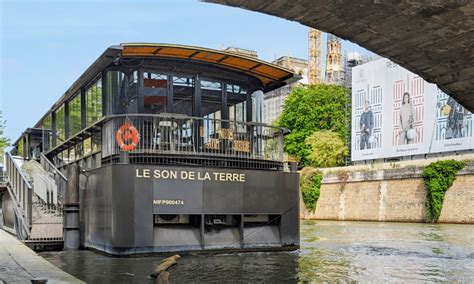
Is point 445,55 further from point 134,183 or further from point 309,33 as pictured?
point 309,33

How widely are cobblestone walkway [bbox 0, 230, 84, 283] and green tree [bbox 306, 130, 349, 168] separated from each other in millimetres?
47306

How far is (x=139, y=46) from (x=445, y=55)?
966cm

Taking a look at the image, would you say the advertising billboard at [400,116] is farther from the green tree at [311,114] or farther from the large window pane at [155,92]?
the large window pane at [155,92]

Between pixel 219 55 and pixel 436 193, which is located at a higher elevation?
→ pixel 219 55

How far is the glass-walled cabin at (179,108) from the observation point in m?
13.7

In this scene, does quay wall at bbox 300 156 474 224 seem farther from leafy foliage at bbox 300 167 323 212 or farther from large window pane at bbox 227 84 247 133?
large window pane at bbox 227 84 247 133

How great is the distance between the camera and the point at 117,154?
13484 mm

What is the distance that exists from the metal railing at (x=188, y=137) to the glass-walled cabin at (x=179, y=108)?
0.08 feet

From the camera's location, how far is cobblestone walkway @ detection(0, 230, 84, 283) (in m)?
8.09

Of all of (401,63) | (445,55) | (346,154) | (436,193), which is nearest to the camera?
(445,55)

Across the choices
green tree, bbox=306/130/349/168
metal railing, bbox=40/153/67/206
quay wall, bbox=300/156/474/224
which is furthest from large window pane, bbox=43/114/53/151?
green tree, bbox=306/130/349/168

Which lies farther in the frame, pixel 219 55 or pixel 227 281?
pixel 219 55

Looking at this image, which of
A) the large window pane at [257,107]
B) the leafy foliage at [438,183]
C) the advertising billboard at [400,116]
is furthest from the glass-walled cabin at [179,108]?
the advertising billboard at [400,116]

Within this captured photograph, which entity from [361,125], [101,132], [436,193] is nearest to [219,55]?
[101,132]
